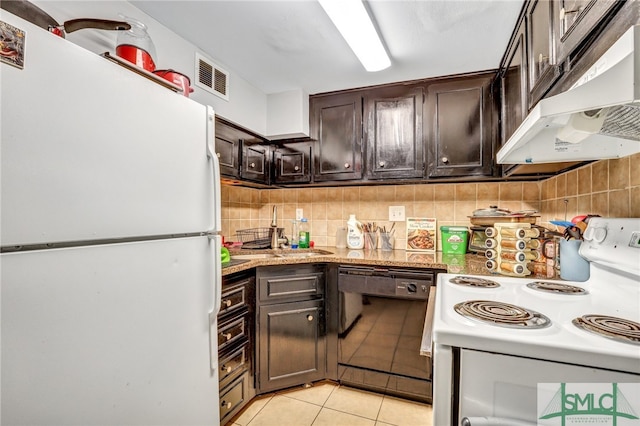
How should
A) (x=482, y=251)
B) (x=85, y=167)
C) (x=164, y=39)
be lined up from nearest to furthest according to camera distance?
(x=85, y=167) → (x=164, y=39) → (x=482, y=251)

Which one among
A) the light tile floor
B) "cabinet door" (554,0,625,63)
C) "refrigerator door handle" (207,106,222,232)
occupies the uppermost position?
"cabinet door" (554,0,625,63)

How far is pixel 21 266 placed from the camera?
666 mm

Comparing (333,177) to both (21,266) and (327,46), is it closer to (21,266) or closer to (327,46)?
(327,46)

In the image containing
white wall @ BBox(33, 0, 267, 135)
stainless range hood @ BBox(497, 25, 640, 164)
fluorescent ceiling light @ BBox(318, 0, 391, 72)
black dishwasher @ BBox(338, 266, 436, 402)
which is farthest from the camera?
black dishwasher @ BBox(338, 266, 436, 402)

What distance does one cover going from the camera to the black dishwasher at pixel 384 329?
1.80 m

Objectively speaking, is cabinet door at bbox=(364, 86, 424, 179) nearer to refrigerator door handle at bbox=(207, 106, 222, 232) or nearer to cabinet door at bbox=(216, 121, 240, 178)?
cabinet door at bbox=(216, 121, 240, 178)

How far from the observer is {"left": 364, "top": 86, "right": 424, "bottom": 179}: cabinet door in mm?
2154

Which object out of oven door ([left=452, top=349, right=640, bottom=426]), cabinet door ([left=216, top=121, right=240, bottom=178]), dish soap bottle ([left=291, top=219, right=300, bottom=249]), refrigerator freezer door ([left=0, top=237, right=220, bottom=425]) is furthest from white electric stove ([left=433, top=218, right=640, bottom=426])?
dish soap bottle ([left=291, top=219, right=300, bottom=249])

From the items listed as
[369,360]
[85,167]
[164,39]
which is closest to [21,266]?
[85,167]

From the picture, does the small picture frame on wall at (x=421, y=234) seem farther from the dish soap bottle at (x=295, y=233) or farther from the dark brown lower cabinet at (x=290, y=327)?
the dish soap bottle at (x=295, y=233)

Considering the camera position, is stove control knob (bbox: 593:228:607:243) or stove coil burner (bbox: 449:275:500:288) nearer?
stove control knob (bbox: 593:228:607:243)

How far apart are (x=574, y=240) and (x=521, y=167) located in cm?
53

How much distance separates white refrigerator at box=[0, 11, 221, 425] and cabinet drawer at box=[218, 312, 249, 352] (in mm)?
380

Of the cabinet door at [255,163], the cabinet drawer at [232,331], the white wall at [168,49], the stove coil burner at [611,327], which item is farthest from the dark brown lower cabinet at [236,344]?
the stove coil burner at [611,327]
